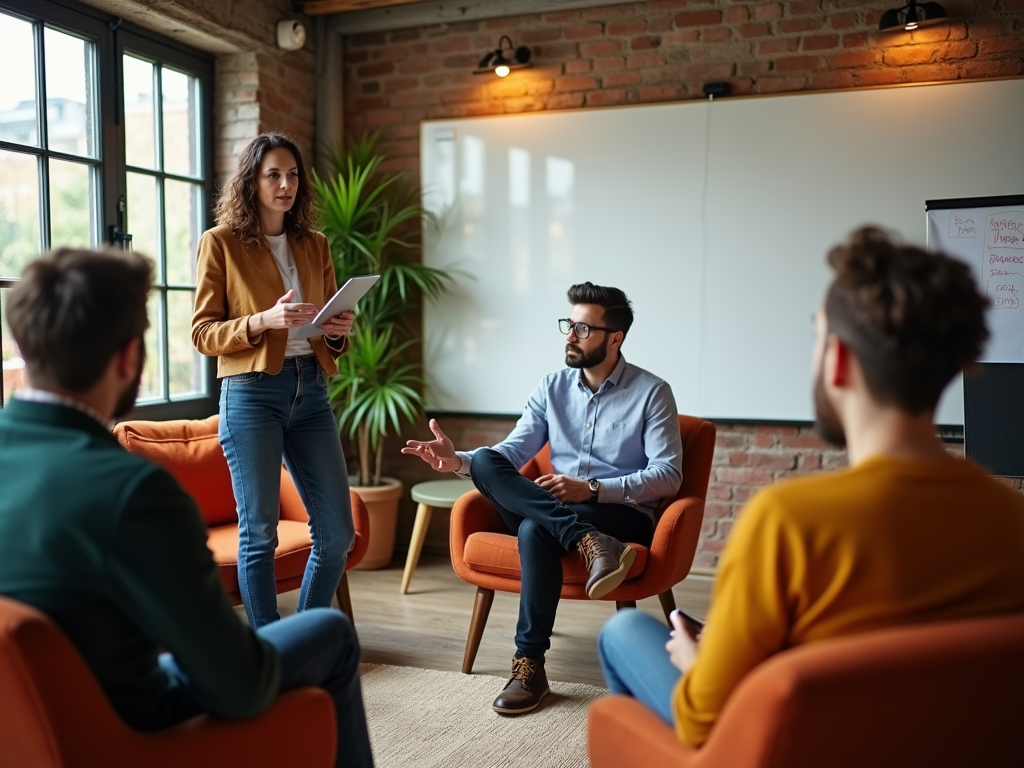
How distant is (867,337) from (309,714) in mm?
987

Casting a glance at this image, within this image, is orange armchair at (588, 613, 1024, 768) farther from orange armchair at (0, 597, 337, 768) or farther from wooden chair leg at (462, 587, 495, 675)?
wooden chair leg at (462, 587, 495, 675)

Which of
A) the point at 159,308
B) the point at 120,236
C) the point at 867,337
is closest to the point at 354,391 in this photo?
the point at 159,308

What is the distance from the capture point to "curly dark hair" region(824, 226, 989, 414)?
128 cm

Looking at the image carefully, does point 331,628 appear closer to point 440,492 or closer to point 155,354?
point 440,492

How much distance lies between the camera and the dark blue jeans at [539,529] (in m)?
2.94

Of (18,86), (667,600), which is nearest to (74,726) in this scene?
(667,600)

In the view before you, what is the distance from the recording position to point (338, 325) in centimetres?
296

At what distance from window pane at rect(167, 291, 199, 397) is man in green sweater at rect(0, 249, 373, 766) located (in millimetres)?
3045

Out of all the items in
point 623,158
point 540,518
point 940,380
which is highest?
point 623,158

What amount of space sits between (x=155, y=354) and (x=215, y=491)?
1.02 meters

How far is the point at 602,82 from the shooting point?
15.2ft

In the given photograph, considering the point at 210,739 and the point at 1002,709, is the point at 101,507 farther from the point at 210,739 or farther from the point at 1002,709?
the point at 1002,709

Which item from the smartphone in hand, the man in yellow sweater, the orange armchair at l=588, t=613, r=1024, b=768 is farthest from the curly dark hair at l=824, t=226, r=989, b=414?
the smartphone in hand

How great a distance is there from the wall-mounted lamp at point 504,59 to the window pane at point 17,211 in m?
2.05
